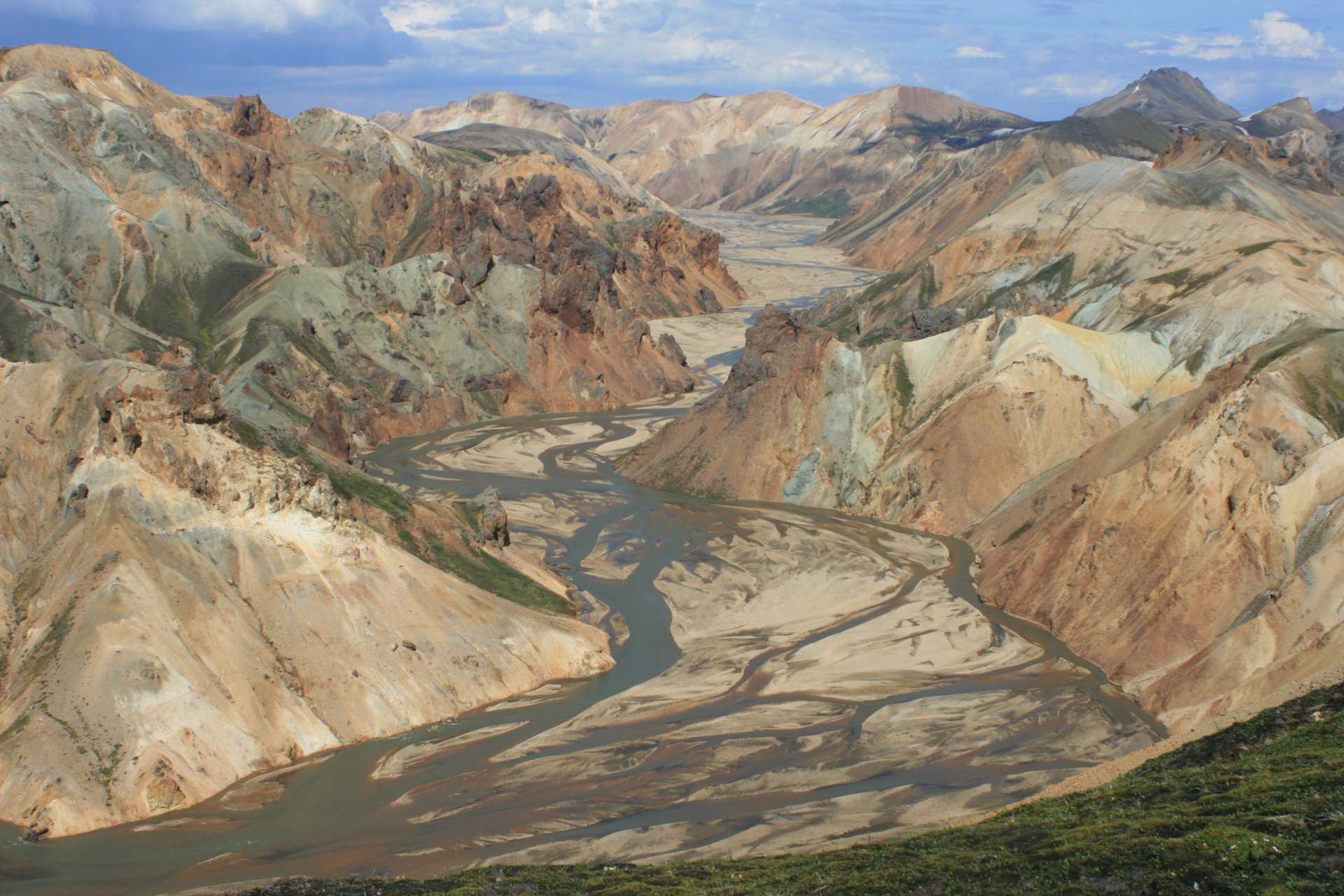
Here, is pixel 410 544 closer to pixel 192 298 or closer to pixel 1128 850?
pixel 1128 850

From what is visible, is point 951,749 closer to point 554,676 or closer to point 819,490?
point 554,676

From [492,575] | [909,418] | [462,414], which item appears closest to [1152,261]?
[909,418]

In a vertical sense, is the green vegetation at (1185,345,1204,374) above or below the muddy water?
above

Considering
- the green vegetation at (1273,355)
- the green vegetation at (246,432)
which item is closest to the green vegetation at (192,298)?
the green vegetation at (246,432)

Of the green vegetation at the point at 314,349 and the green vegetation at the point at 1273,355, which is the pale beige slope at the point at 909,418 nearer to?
the green vegetation at the point at 1273,355

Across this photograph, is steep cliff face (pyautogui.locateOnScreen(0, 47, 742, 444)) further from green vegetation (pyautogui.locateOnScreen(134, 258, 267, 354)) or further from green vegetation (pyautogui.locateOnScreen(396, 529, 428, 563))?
green vegetation (pyautogui.locateOnScreen(396, 529, 428, 563))

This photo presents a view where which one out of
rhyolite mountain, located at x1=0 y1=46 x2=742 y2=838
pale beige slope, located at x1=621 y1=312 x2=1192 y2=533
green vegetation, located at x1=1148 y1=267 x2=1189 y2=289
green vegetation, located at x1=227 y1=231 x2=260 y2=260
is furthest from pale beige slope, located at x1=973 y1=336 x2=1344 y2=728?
green vegetation, located at x1=227 y1=231 x2=260 y2=260
